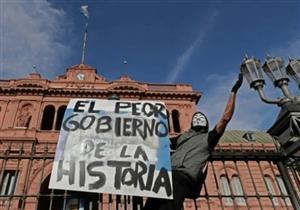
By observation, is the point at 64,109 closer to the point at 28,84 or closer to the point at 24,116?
the point at 24,116

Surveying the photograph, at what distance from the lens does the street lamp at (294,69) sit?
504cm

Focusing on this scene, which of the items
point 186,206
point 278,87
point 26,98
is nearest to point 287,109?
point 278,87

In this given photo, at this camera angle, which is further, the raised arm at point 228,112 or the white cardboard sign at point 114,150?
the raised arm at point 228,112

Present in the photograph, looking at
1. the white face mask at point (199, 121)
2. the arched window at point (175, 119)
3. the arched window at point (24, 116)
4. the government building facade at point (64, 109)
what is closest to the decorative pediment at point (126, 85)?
the government building facade at point (64, 109)

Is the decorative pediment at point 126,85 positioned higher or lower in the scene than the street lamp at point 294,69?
higher

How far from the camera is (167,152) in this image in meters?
3.39

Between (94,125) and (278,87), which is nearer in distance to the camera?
(94,125)

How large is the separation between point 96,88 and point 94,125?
60.7 feet

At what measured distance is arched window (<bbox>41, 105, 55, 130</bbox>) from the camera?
2126 cm

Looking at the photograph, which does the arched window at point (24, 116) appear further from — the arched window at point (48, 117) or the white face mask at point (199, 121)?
the white face mask at point (199, 121)

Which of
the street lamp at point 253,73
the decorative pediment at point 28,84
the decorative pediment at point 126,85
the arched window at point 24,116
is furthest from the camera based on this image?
the decorative pediment at point 126,85

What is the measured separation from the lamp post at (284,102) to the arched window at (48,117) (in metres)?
18.9

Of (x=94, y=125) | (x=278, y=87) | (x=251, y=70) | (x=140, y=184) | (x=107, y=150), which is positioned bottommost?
(x=140, y=184)

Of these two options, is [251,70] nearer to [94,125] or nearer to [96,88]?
[94,125]
